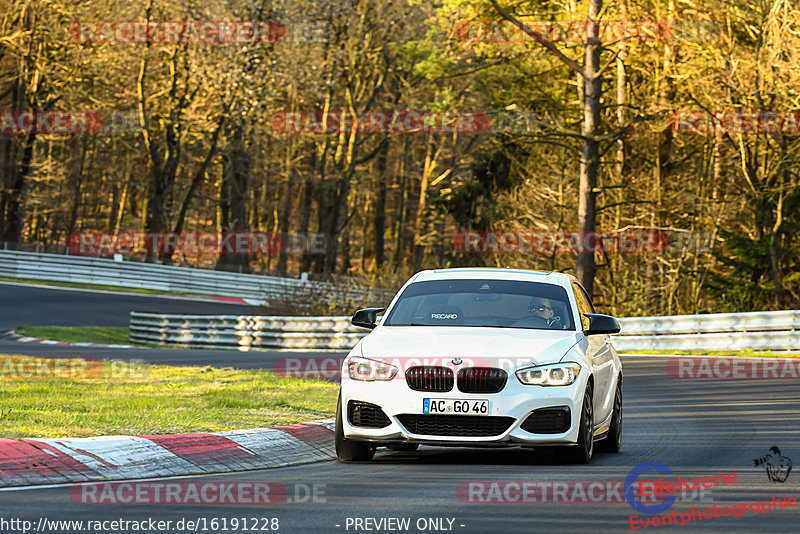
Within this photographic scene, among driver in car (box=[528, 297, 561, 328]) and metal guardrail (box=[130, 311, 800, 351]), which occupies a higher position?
driver in car (box=[528, 297, 561, 328])

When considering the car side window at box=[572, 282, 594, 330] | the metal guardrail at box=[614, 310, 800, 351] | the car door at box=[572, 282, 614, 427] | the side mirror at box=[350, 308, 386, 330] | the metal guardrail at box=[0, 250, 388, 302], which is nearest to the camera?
the car door at box=[572, 282, 614, 427]

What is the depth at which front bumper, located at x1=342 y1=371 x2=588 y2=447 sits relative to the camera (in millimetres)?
9039

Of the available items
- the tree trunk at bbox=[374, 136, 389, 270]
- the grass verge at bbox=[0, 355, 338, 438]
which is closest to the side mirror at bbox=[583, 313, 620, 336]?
the grass verge at bbox=[0, 355, 338, 438]

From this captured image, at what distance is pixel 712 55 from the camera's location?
32375 mm

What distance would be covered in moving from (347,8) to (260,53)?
463cm

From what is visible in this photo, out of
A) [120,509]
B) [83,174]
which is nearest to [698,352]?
[120,509]

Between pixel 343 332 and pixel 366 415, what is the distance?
20.5m

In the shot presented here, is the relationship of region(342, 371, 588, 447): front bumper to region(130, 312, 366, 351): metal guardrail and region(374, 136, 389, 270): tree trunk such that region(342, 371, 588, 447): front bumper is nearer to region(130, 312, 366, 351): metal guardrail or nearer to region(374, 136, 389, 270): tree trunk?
region(130, 312, 366, 351): metal guardrail

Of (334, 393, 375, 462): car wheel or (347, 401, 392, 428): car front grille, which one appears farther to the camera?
(334, 393, 375, 462): car wheel

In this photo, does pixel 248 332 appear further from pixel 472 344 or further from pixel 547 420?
pixel 547 420

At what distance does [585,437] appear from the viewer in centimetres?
939

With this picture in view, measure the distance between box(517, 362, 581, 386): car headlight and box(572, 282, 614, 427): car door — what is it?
611 millimetres

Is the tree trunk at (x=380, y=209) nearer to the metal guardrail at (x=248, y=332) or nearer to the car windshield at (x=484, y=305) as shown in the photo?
the metal guardrail at (x=248, y=332)

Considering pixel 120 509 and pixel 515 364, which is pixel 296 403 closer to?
pixel 515 364
